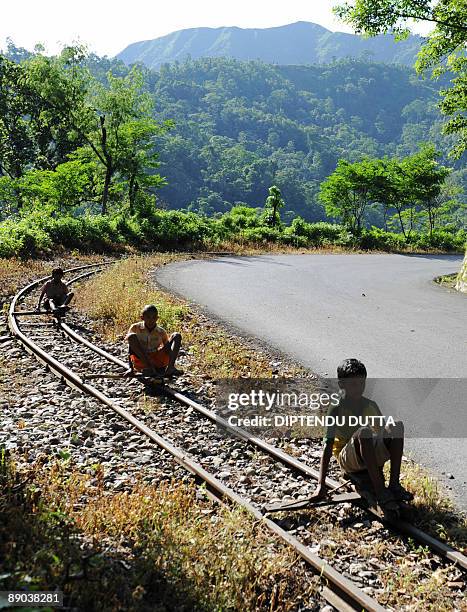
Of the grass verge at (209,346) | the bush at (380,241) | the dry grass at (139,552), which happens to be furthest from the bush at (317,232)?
the dry grass at (139,552)

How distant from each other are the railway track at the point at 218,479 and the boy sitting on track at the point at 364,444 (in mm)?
314

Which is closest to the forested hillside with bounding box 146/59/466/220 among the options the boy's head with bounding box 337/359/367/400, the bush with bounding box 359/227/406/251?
the bush with bounding box 359/227/406/251

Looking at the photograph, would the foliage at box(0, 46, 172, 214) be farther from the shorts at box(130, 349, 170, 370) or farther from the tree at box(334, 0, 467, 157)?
the shorts at box(130, 349, 170, 370)

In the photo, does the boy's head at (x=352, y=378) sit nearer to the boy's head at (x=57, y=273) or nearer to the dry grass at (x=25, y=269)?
the boy's head at (x=57, y=273)

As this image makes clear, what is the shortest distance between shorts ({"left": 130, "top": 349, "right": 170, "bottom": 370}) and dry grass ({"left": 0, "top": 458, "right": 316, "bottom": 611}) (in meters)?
3.60

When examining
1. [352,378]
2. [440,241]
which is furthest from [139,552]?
[440,241]

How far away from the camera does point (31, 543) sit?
3959 millimetres

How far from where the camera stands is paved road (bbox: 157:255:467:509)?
26.6 ft

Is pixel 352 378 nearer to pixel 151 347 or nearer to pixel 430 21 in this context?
pixel 151 347

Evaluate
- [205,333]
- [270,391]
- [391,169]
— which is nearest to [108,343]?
[205,333]

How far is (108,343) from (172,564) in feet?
24.0

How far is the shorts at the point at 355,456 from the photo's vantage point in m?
5.05

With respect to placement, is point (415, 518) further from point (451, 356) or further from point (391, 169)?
point (391, 169)

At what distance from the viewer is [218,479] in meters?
5.76
